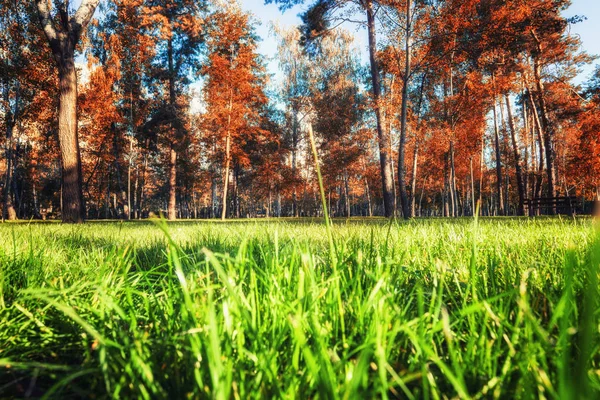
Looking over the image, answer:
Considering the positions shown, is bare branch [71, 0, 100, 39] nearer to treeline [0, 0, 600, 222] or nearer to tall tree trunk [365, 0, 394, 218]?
treeline [0, 0, 600, 222]

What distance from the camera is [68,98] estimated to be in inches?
332

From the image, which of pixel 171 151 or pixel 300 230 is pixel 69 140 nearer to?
pixel 300 230

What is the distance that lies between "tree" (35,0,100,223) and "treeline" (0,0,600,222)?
0.10 ft

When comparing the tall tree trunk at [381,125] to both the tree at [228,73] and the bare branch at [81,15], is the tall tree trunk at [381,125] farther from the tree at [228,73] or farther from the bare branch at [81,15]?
the bare branch at [81,15]

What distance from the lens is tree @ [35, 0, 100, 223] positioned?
827 cm

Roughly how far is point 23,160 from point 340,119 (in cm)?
3122

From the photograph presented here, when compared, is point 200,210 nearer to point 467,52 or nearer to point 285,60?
point 285,60

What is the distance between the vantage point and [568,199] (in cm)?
1091

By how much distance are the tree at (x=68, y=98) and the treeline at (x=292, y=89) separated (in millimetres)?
32

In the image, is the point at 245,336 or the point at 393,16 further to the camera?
the point at 393,16

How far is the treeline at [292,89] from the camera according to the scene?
10.5m

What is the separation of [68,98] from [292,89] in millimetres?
24349

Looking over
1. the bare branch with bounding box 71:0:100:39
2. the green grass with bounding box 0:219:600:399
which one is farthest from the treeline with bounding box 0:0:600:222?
the green grass with bounding box 0:219:600:399

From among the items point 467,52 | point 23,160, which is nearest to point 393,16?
point 467,52
